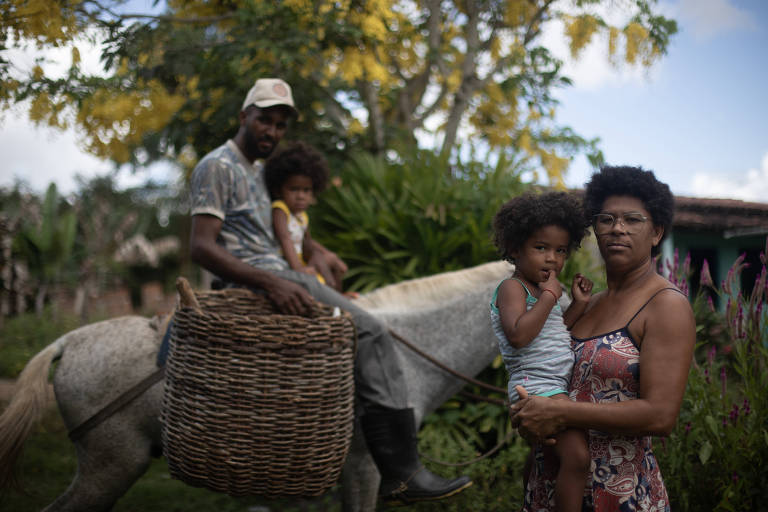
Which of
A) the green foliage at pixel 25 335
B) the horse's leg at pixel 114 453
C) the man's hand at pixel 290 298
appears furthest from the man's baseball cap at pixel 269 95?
the green foliage at pixel 25 335

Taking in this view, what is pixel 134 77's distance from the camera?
406 centimetres

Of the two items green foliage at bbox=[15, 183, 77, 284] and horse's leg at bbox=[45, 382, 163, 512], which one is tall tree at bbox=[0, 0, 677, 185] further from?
green foliage at bbox=[15, 183, 77, 284]

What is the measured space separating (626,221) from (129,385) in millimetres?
2788

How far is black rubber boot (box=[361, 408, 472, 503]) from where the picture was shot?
2926 millimetres

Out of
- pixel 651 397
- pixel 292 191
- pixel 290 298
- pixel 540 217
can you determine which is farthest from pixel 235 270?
pixel 651 397

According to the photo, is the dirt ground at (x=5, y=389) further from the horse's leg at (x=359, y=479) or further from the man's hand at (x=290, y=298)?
the man's hand at (x=290, y=298)

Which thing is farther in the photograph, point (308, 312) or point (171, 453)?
point (308, 312)

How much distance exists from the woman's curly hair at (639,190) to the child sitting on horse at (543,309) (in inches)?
5.2

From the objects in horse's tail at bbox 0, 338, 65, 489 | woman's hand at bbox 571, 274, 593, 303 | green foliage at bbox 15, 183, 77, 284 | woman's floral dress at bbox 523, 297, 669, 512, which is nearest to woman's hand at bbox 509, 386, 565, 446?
woman's floral dress at bbox 523, 297, 669, 512

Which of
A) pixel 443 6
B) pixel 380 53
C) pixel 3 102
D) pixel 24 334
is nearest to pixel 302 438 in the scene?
pixel 3 102

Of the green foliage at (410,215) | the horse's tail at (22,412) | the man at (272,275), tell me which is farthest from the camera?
the green foliage at (410,215)

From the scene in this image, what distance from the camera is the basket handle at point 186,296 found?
7.91ft

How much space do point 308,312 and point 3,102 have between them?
185 cm

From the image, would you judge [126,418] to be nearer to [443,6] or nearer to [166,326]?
[166,326]
